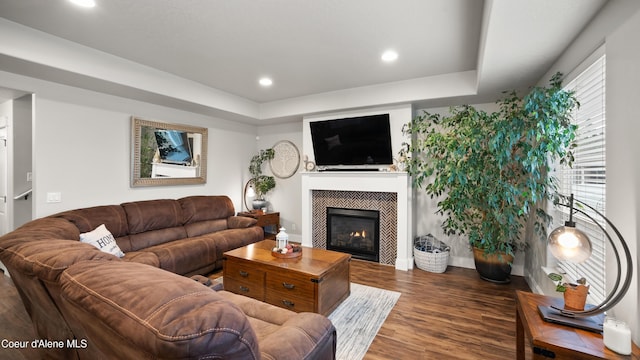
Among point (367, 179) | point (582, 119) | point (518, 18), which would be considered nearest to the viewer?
point (518, 18)

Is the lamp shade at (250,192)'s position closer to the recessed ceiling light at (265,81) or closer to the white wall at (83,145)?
the white wall at (83,145)

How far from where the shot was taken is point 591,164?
79.5 inches

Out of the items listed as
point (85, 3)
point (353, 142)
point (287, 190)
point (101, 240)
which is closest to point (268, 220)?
point (287, 190)

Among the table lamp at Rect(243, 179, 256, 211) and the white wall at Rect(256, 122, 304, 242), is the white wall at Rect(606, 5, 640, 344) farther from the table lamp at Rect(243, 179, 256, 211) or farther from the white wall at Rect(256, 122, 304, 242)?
the table lamp at Rect(243, 179, 256, 211)

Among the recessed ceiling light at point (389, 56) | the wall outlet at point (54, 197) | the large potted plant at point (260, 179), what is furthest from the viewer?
the large potted plant at point (260, 179)

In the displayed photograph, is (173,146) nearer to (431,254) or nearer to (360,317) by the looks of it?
(360,317)

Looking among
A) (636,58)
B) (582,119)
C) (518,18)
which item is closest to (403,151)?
(582,119)

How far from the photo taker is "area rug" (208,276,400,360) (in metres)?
2.14

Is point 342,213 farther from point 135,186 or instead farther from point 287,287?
point 135,186

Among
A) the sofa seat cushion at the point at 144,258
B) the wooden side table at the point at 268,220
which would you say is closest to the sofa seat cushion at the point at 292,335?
the sofa seat cushion at the point at 144,258

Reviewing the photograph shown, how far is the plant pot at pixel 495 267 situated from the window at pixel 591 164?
928mm

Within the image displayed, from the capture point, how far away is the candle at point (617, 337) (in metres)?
1.19

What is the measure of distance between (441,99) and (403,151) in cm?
83

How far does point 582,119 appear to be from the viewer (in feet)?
7.19
